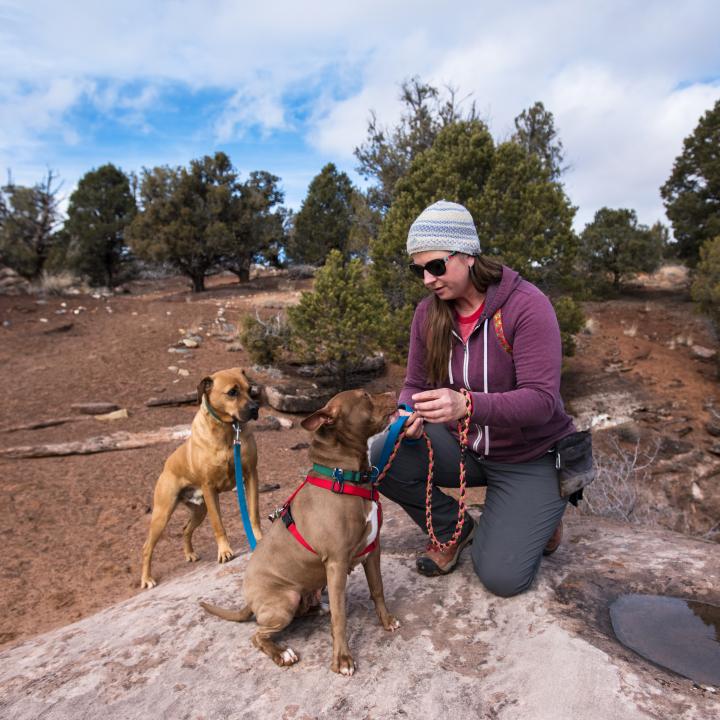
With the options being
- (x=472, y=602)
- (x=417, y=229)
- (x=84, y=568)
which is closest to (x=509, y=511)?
(x=472, y=602)

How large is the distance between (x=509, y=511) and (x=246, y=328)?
961 cm

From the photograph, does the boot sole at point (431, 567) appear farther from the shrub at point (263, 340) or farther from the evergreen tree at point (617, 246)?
the evergreen tree at point (617, 246)

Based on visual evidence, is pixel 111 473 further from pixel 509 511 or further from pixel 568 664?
pixel 568 664

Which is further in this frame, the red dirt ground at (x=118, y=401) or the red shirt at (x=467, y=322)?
the red dirt ground at (x=118, y=401)

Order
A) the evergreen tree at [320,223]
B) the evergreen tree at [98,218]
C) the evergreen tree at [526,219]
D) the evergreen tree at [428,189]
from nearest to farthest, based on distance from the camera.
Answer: the evergreen tree at [526,219] → the evergreen tree at [428,189] → the evergreen tree at [98,218] → the evergreen tree at [320,223]

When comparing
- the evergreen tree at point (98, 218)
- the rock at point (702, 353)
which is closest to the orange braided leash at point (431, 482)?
the rock at point (702, 353)

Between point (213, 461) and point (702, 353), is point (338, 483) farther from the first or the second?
point (702, 353)

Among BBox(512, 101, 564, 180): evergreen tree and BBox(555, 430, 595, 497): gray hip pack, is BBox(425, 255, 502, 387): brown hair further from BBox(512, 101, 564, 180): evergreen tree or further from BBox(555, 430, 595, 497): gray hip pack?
BBox(512, 101, 564, 180): evergreen tree

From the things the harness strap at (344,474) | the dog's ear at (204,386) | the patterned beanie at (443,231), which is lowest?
the harness strap at (344,474)

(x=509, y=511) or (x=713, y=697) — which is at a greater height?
(x=509, y=511)

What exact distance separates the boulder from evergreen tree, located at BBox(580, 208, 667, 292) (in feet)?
61.1

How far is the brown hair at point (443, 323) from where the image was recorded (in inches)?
118

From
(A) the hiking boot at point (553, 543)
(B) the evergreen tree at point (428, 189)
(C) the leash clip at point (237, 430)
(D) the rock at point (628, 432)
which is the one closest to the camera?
(A) the hiking boot at point (553, 543)

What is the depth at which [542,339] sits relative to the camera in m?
2.81
